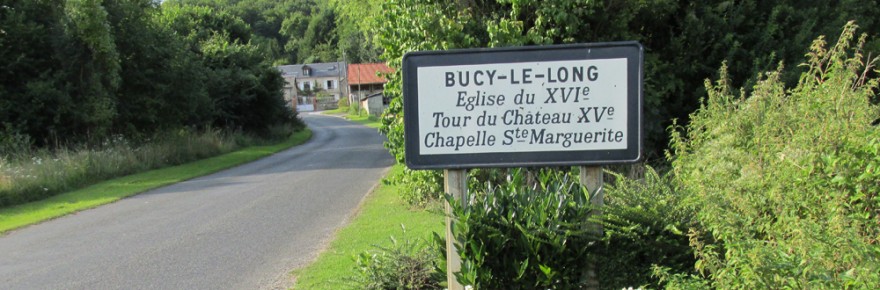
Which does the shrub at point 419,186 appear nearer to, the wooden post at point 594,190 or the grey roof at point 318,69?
the wooden post at point 594,190

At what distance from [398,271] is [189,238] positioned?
15.7ft

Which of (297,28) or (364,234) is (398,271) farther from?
(297,28)

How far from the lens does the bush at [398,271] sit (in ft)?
16.4

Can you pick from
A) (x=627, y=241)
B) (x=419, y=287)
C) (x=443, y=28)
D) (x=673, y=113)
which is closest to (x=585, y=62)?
(x=627, y=241)

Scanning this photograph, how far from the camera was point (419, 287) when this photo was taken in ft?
16.3

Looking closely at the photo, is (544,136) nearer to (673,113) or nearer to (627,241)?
(627,241)

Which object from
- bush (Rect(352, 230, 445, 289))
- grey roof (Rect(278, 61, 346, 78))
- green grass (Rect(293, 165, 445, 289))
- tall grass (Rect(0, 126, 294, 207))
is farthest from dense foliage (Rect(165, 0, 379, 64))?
bush (Rect(352, 230, 445, 289))

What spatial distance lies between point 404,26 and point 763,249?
5714mm

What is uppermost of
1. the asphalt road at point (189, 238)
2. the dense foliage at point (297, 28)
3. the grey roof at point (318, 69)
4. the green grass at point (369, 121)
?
the dense foliage at point (297, 28)

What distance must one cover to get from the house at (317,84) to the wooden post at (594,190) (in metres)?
101

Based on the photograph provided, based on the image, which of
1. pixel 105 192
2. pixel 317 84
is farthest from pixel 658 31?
pixel 317 84

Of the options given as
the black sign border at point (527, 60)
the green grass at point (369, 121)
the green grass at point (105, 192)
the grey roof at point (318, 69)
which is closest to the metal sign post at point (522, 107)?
the black sign border at point (527, 60)

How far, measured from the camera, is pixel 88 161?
17219 millimetres

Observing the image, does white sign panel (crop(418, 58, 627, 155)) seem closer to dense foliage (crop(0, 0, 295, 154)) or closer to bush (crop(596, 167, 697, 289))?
bush (crop(596, 167, 697, 289))
